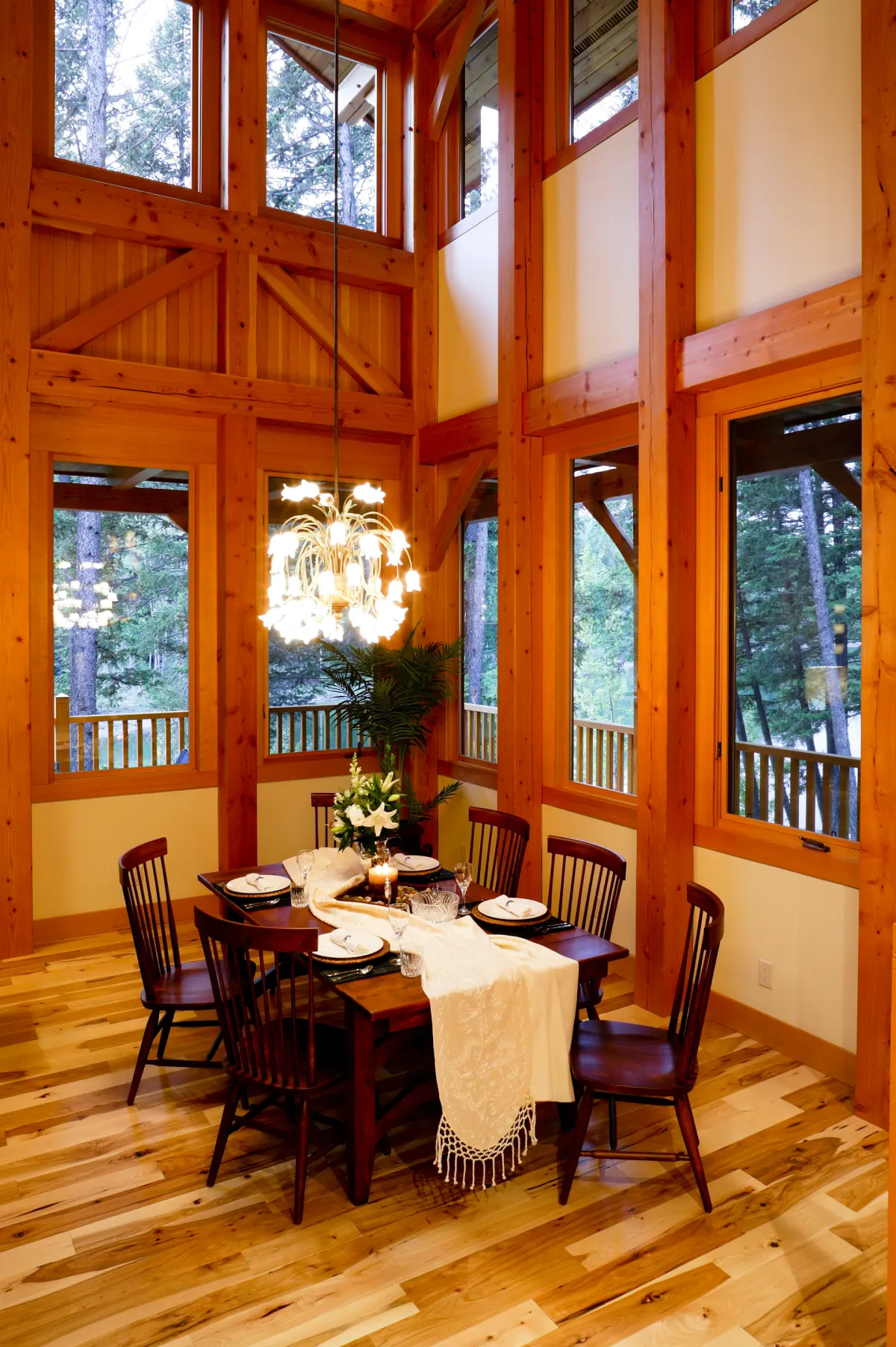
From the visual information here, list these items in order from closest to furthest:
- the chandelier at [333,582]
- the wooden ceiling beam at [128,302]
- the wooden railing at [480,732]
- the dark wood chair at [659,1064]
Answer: the dark wood chair at [659,1064]
the chandelier at [333,582]
the wooden ceiling beam at [128,302]
the wooden railing at [480,732]

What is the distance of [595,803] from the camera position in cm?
480

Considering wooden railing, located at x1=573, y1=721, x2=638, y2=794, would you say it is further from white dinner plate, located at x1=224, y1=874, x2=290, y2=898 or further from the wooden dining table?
white dinner plate, located at x1=224, y1=874, x2=290, y2=898

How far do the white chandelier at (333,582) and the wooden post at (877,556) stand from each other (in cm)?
163

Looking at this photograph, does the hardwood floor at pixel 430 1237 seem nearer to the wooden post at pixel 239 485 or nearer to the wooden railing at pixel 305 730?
the wooden post at pixel 239 485

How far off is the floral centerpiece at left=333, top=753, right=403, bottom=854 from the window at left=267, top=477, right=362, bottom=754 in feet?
7.32

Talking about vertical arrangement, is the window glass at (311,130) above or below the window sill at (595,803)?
above

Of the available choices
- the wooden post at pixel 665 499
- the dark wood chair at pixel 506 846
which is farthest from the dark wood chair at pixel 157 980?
the wooden post at pixel 665 499

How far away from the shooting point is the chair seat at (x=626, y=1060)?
266 cm

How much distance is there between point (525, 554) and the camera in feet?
16.8

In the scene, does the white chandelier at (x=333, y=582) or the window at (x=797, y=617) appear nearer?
the white chandelier at (x=333, y=582)

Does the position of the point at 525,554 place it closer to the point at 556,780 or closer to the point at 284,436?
the point at 556,780

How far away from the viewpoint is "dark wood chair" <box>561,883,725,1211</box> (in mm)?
2645

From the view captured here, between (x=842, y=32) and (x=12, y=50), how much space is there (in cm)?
407

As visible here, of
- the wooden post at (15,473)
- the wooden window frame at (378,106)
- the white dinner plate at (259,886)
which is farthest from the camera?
the wooden window frame at (378,106)
